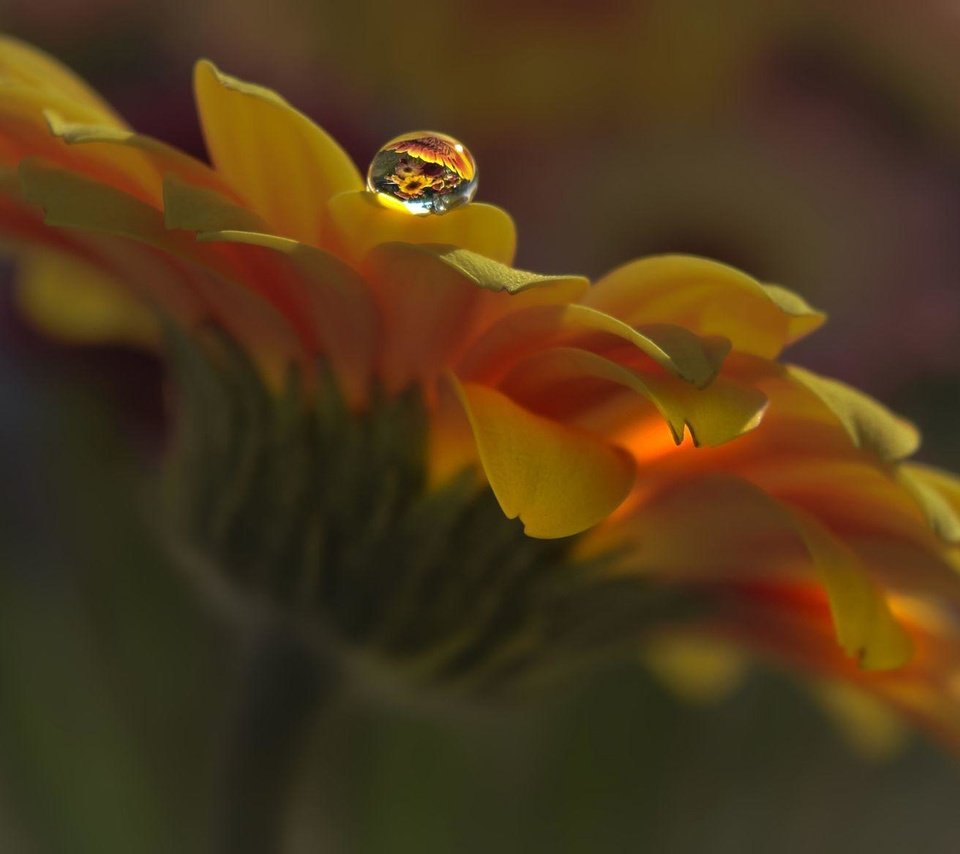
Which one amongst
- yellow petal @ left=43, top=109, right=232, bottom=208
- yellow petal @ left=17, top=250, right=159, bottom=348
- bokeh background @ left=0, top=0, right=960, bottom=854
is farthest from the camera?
bokeh background @ left=0, top=0, right=960, bottom=854

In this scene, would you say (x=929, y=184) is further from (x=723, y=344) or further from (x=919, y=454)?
(x=723, y=344)

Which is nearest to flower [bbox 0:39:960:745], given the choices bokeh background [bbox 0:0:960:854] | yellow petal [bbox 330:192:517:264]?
yellow petal [bbox 330:192:517:264]

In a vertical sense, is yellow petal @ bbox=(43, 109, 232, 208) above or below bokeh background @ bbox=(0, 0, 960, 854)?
above

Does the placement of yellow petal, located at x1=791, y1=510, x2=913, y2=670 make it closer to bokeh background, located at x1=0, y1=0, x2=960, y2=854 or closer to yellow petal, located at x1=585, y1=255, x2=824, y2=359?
yellow petal, located at x1=585, y1=255, x2=824, y2=359

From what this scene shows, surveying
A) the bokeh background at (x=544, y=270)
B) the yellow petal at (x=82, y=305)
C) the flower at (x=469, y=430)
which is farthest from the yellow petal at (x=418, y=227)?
the bokeh background at (x=544, y=270)

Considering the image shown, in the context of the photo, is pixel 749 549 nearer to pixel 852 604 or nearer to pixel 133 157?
pixel 852 604

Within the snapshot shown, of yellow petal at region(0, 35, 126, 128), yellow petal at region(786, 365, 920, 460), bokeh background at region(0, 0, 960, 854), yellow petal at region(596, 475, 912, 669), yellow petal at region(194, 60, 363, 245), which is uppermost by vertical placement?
yellow petal at region(786, 365, 920, 460)
